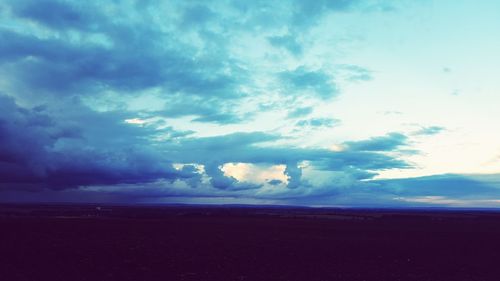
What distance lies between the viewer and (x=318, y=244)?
4769 centimetres

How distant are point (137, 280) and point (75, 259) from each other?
1030cm

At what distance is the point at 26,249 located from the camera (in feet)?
126

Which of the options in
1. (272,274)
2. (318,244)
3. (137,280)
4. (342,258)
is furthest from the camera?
(318,244)

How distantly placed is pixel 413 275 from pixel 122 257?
21.8 metres

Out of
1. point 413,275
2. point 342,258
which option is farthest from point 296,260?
point 413,275

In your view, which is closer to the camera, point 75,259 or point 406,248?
point 75,259

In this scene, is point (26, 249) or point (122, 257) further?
point (26, 249)

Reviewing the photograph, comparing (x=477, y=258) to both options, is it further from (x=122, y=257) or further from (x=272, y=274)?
(x=122, y=257)

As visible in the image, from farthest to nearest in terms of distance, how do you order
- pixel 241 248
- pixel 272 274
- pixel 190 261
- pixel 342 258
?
pixel 241 248
pixel 342 258
pixel 190 261
pixel 272 274

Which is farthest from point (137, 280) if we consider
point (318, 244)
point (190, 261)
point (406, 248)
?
point (406, 248)

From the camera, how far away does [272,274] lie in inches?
1109

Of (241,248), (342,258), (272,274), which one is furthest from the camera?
(241,248)

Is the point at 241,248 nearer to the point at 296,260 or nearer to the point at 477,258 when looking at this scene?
the point at 296,260

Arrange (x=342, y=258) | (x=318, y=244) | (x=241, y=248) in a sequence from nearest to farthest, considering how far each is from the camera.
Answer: (x=342, y=258) → (x=241, y=248) → (x=318, y=244)
